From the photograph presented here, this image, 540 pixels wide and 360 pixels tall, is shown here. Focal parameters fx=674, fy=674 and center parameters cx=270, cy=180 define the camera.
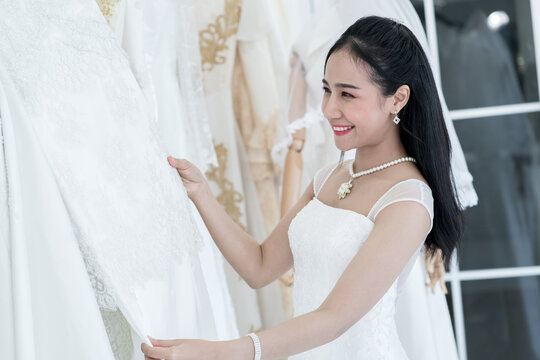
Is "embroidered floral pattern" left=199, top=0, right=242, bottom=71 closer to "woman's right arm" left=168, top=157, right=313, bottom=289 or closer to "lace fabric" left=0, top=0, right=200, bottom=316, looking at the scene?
"woman's right arm" left=168, top=157, right=313, bottom=289

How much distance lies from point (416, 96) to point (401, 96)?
0.03 metres

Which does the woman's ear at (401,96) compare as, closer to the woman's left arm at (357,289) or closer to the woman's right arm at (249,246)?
the woman's left arm at (357,289)

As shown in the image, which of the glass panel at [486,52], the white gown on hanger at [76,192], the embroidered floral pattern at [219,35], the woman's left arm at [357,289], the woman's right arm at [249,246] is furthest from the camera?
the glass panel at [486,52]

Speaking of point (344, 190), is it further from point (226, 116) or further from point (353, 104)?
point (226, 116)

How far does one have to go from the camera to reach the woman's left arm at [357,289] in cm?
105

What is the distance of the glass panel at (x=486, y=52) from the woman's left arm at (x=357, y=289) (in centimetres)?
139

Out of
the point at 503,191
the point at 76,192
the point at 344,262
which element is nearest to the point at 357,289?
the point at 344,262

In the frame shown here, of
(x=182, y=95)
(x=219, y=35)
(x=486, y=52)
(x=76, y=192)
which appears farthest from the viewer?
(x=486, y=52)

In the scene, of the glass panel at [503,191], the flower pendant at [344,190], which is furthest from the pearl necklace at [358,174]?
the glass panel at [503,191]

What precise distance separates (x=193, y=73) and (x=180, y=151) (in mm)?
209

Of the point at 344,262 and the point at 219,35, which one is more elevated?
the point at 219,35

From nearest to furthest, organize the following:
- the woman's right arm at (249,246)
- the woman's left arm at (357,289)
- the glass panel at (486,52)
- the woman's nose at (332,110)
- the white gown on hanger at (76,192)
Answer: the white gown on hanger at (76,192) < the woman's left arm at (357,289) < the woman's nose at (332,110) < the woman's right arm at (249,246) < the glass panel at (486,52)

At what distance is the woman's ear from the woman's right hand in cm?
40

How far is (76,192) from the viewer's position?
3.04 feet
